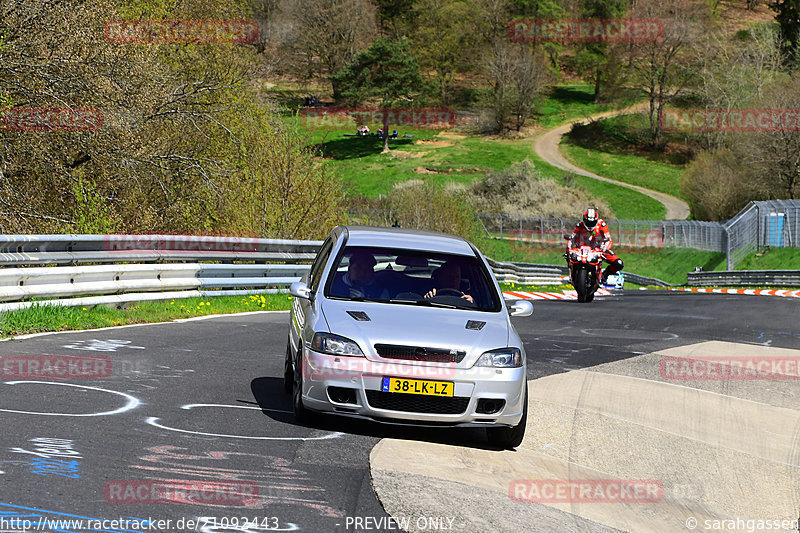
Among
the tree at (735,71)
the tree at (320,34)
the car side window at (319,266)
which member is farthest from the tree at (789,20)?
the car side window at (319,266)

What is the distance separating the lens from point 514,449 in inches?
297

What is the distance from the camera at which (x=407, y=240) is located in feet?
28.6

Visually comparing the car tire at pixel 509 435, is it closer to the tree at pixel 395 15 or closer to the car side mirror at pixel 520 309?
the car side mirror at pixel 520 309

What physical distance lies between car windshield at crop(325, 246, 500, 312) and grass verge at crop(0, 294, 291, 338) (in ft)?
15.7

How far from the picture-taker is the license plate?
689 cm

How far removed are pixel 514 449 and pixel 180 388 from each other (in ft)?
9.77

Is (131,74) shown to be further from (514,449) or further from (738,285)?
(738,285)

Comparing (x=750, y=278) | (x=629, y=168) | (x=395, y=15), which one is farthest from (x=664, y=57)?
(x=750, y=278)

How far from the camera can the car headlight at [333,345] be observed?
23.0 feet

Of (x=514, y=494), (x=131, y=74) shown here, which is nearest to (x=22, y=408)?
(x=514, y=494)

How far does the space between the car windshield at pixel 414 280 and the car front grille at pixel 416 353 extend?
0.98 metres

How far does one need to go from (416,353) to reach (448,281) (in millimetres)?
1511

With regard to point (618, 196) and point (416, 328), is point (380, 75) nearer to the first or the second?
point (618, 196)

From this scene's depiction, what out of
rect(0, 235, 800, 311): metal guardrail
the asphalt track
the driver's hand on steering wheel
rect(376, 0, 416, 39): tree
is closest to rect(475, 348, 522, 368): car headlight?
the asphalt track
